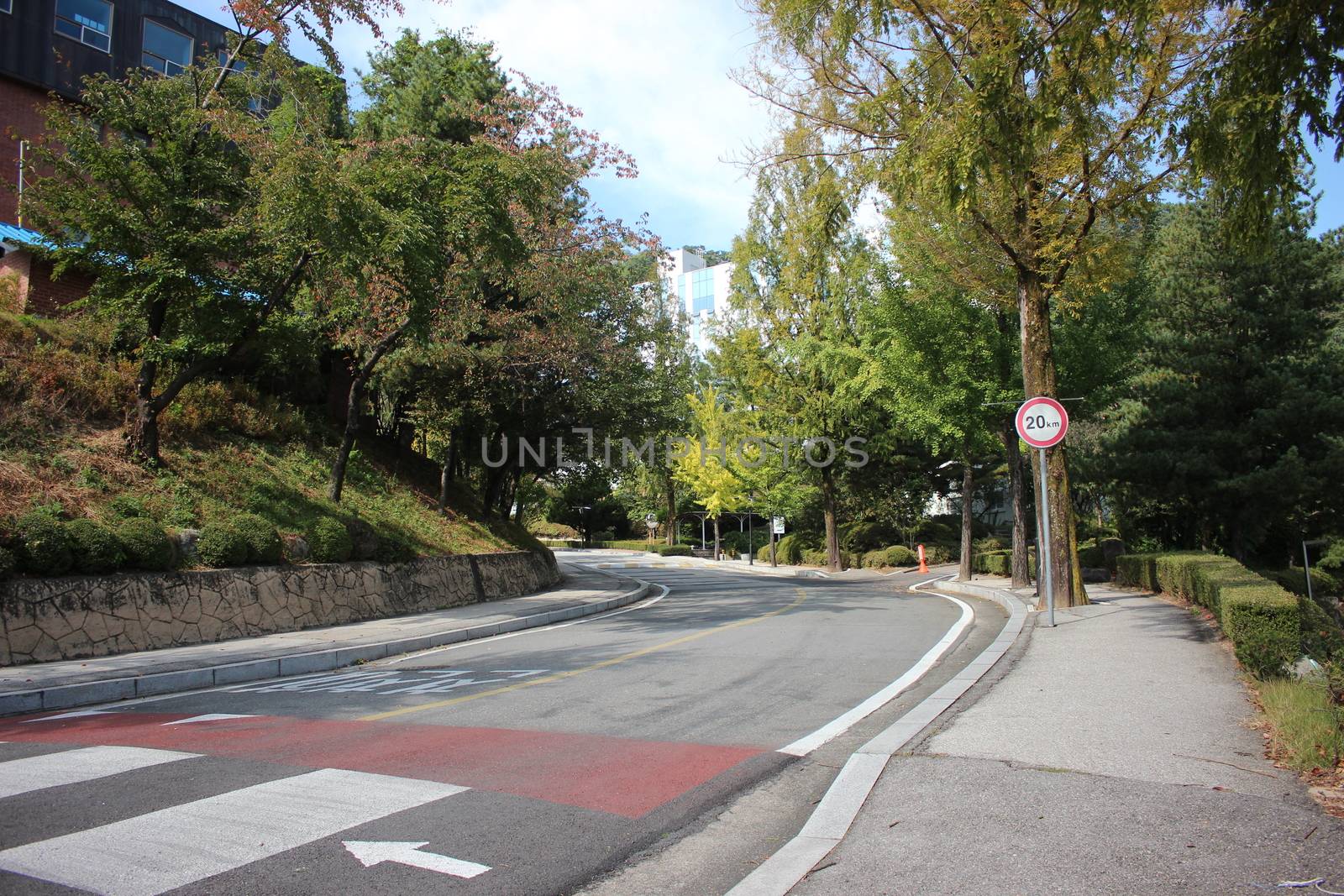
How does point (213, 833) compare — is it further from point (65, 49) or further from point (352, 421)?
point (65, 49)

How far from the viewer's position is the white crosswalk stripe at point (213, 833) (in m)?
3.77

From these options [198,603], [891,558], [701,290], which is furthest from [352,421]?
[701,290]

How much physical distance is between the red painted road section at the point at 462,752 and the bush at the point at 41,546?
403 cm

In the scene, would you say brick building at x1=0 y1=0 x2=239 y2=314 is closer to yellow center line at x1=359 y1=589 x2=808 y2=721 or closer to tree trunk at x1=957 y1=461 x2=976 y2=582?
yellow center line at x1=359 y1=589 x2=808 y2=721

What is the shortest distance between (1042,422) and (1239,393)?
14.3 metres

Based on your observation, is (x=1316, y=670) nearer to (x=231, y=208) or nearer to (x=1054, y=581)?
(x=1054, y=581)

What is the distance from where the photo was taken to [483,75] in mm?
24969

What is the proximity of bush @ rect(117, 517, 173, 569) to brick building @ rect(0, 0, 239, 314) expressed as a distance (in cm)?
1303

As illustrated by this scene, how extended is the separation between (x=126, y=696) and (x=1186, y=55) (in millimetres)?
15387

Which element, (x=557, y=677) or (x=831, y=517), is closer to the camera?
(x=557, y=677)

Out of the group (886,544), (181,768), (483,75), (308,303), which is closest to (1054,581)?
(181,768)

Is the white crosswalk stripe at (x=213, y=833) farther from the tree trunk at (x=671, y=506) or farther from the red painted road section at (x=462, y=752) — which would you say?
the tree trunk at (x=671, y=506)

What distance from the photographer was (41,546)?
35.1 ft

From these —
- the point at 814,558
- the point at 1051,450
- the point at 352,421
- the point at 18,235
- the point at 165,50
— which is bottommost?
the point at 814,558
